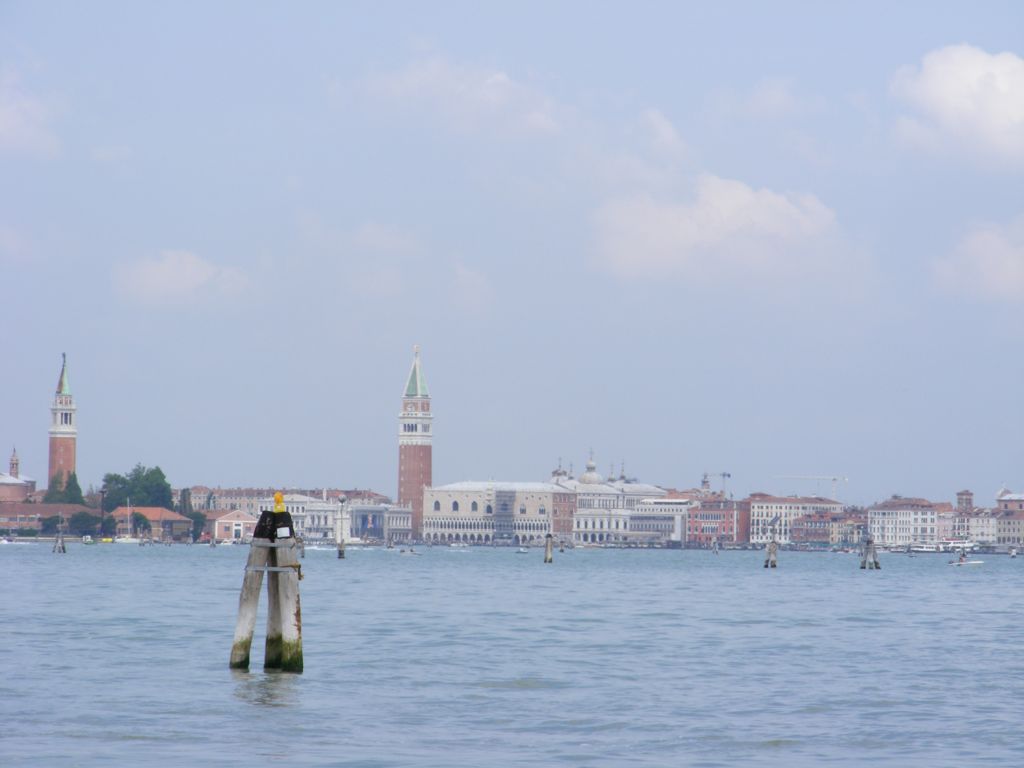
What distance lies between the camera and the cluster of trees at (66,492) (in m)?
135

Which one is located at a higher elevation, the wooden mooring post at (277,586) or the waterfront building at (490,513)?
the waterfront building at (490,513)

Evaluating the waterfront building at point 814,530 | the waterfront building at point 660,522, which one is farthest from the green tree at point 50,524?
the waterfront building at point 814,530

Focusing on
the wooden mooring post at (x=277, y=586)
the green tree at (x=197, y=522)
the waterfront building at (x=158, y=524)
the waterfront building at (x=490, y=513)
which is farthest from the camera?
the waterfront building at (x=490, y=513)

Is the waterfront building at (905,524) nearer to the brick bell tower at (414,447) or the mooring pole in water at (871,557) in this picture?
the brick bell tower at (414,447)

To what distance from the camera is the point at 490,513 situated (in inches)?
6845

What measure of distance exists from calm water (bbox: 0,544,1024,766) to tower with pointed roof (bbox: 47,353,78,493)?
114449 mm

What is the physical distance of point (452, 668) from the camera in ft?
68.9

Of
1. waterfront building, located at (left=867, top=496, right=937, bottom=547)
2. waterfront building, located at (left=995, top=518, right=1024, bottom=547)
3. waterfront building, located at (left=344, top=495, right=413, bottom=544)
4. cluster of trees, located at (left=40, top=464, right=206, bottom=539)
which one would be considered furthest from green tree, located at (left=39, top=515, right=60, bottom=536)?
waterfront building, located at (left=995, top=518, right=1024, bottom=547)

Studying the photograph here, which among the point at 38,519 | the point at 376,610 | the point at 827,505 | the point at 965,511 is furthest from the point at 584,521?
the point at 376,610

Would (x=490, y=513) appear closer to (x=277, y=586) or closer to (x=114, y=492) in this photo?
(x=114, y=492)

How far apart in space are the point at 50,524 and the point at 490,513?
2064 inches

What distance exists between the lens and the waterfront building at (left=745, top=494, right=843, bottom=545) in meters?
173

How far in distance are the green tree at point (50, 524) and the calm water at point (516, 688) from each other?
319 feet

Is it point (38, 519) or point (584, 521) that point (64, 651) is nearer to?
point (38, 519)
